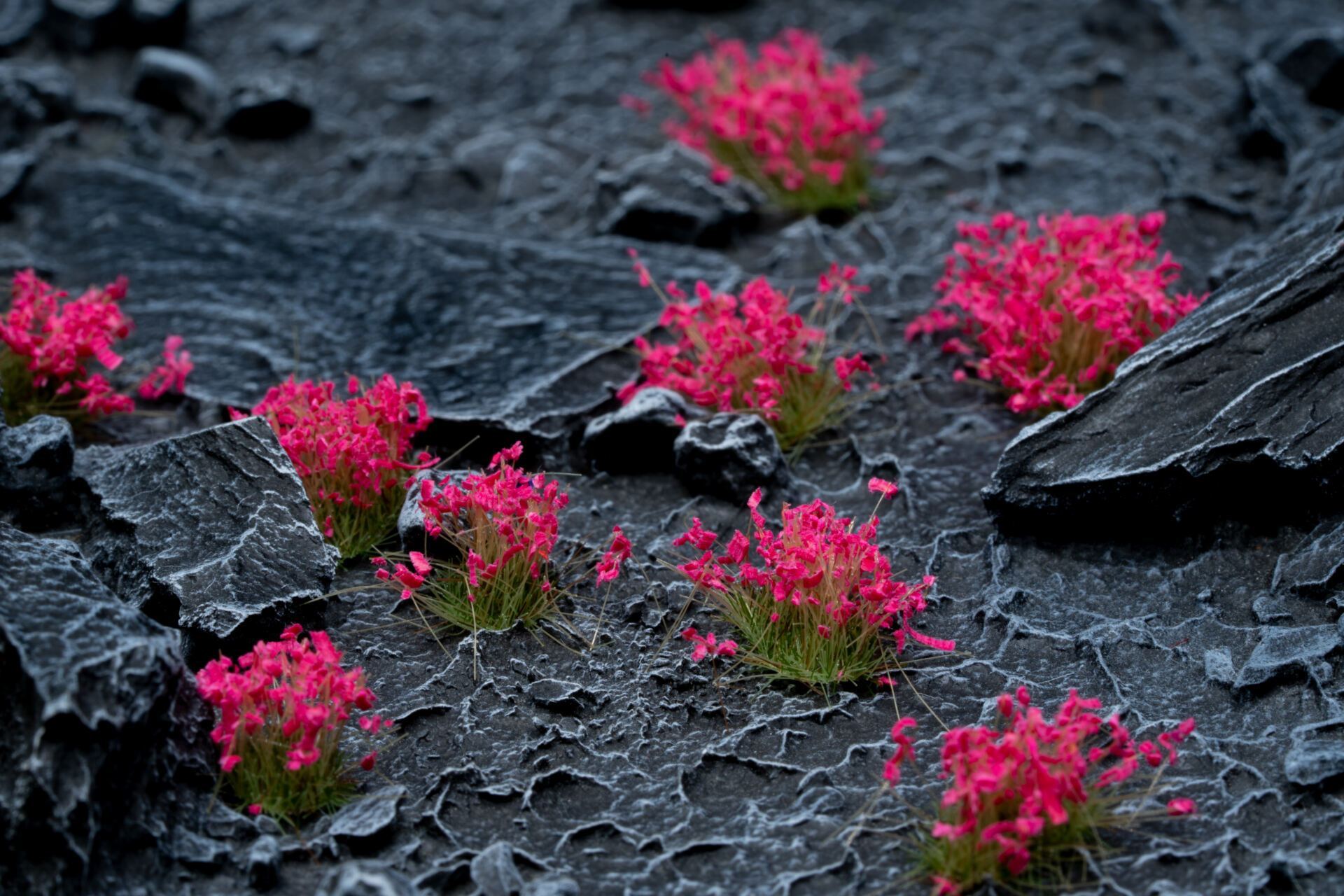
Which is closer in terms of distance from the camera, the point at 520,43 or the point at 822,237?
the point at 822,237

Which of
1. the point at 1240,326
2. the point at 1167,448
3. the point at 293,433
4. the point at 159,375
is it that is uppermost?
the point at 1240,326

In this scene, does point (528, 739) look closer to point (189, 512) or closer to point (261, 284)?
point (189, 512)

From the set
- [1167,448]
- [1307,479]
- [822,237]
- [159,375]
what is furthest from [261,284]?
[1307,479]

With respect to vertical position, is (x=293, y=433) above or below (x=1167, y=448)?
below

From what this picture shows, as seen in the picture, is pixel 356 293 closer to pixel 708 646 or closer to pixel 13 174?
pixel 13 174

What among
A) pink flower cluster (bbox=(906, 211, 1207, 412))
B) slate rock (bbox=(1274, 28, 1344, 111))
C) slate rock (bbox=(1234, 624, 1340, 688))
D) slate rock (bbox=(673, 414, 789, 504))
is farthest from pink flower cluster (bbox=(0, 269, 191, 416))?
slate rock (bbox=(1274, 28, 1344, 111))

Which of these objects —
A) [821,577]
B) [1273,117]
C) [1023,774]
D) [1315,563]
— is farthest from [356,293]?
[1273,117]
